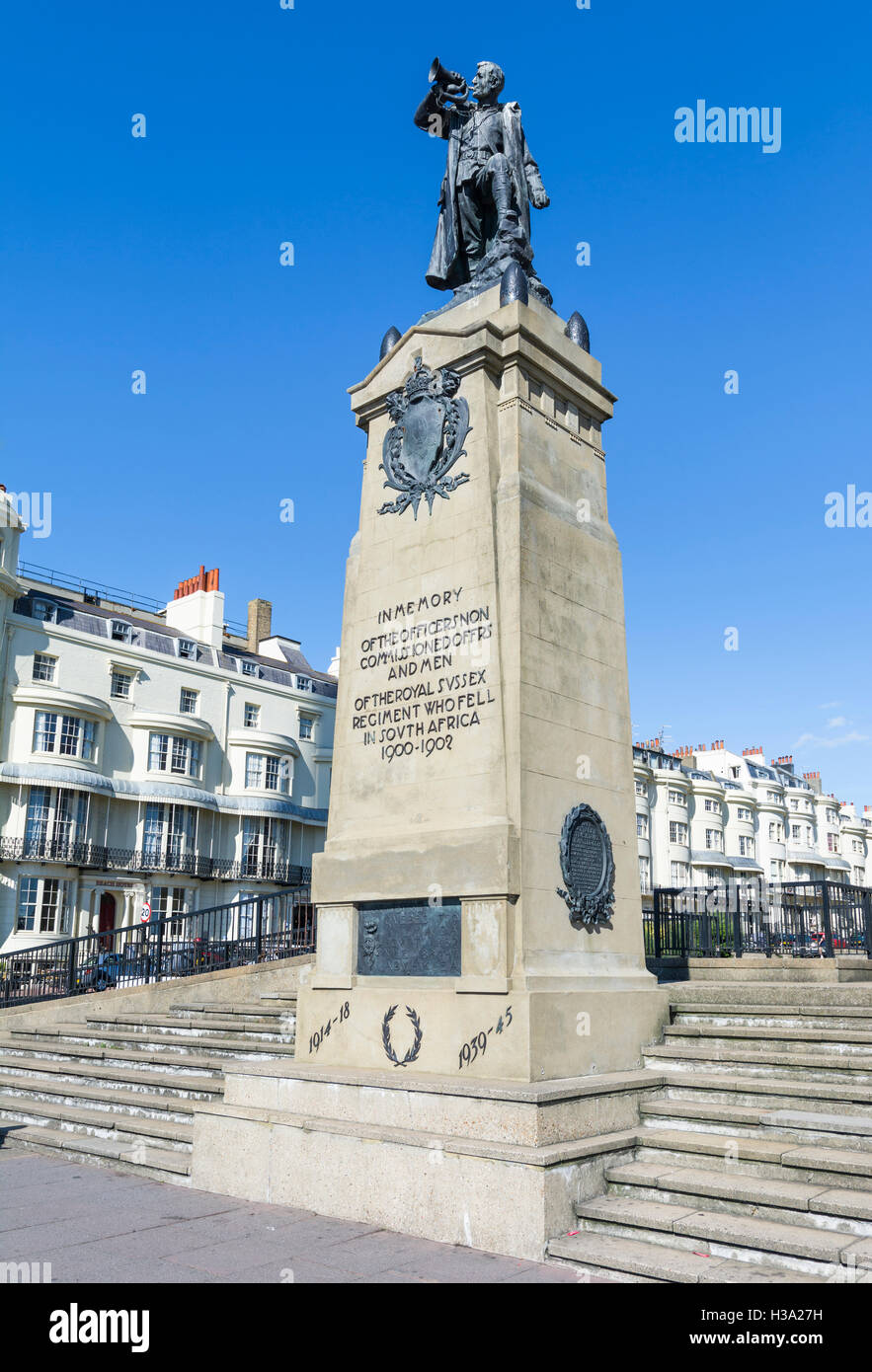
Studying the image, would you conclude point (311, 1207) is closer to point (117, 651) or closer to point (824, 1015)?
point (824, 1015)

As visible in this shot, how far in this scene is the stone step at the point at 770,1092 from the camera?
7824 millimetres

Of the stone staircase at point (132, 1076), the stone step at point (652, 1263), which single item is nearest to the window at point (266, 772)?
the stone staircase at point (132, 1076)

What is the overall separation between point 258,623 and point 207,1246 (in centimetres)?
5296

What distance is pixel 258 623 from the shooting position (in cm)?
5906

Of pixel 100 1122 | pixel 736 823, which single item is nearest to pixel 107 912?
pixel 100 1122

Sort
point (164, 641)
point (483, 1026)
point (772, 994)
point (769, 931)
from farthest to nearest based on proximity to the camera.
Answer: point (164, 641)
point (769, 931)
point (772, 994)
point (483, 1026)

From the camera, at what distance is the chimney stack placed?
193ft

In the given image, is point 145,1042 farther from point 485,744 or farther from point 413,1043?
point 485,744

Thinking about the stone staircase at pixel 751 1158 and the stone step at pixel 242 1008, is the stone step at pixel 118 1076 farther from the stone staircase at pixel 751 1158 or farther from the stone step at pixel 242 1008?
the stone staircase at pixel 751 1158

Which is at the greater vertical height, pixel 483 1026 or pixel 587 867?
pixel 587 867

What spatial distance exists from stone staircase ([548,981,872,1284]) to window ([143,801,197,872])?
36707mm

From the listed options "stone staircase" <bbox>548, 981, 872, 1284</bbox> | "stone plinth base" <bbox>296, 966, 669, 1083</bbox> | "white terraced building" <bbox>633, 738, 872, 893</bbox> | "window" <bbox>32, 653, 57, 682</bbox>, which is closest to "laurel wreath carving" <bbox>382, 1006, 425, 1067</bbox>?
"stone plinth base" <bbox>296, 966, 669, 1083</bbox>

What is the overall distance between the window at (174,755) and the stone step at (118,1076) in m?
30.2
